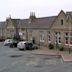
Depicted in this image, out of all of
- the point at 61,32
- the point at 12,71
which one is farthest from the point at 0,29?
the point at 12,71

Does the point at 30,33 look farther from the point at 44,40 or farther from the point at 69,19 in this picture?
the point at 69,19

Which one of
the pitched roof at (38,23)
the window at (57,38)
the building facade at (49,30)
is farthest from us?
the pitched roof at (38,23)

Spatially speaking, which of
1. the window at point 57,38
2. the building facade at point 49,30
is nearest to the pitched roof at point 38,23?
the building facade at point 49,30

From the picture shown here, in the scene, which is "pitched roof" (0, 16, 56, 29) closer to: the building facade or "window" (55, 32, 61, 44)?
the building facade

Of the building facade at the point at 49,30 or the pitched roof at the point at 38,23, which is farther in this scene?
the pitched roof at the point at 38,23

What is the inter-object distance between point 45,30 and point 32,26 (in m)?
7.43

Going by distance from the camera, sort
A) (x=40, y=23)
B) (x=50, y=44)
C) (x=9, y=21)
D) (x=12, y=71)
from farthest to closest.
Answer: (x=9, y=21)
(x=40, y=23)
(x=50, y=44)
(x=12, y=71)

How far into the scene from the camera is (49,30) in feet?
160

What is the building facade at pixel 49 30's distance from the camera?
4454 cm

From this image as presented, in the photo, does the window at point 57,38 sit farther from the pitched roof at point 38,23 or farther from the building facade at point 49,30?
the pitched roof at point 38,23

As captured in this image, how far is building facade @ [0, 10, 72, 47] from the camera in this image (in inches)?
1754

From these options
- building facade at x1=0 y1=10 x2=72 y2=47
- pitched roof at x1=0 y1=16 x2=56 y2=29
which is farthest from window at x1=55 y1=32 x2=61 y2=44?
pitched roof at x1=0 y1=16 x2=56 y2=29

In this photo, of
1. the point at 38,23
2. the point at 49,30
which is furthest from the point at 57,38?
the point at 38,23

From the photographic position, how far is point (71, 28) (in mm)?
43500
